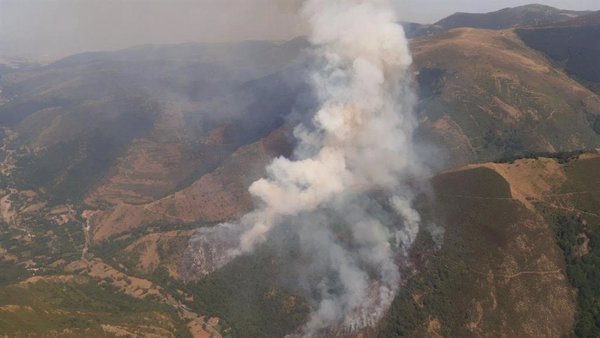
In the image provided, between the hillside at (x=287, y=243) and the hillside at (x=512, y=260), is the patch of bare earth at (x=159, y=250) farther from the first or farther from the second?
the hillside at (x=512, y=260)

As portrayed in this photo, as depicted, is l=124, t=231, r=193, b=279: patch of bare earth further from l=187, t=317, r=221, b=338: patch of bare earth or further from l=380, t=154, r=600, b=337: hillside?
l=380, t=154, r=600, b=337: hillside

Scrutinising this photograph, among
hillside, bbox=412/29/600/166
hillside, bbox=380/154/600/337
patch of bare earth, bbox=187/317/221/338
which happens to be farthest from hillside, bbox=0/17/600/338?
hillside, bbox=412/29/600/166

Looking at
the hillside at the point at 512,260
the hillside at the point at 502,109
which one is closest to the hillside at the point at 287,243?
the hillside at the point at 512,260

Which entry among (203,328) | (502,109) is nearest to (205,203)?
(203,328)

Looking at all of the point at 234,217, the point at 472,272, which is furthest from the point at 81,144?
the point at 472,272

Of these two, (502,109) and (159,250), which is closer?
(159,250)

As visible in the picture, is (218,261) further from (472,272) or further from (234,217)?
(472,272)

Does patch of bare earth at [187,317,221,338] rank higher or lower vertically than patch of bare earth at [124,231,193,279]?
lower

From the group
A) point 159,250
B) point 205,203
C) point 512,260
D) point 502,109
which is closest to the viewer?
point 512,260

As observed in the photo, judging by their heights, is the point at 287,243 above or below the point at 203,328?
above

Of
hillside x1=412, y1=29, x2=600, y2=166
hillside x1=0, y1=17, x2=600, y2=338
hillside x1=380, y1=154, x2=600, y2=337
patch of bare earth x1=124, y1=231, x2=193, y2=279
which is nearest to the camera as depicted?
hillside x1=380, y1=154, x2=600, y2=337

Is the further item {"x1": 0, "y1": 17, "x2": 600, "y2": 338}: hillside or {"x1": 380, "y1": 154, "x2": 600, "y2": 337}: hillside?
{"x1": 0, "y1": 17, "x2": 600, "y2": 338}: hillside

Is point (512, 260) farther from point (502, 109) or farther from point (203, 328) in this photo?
point (502, 109)
